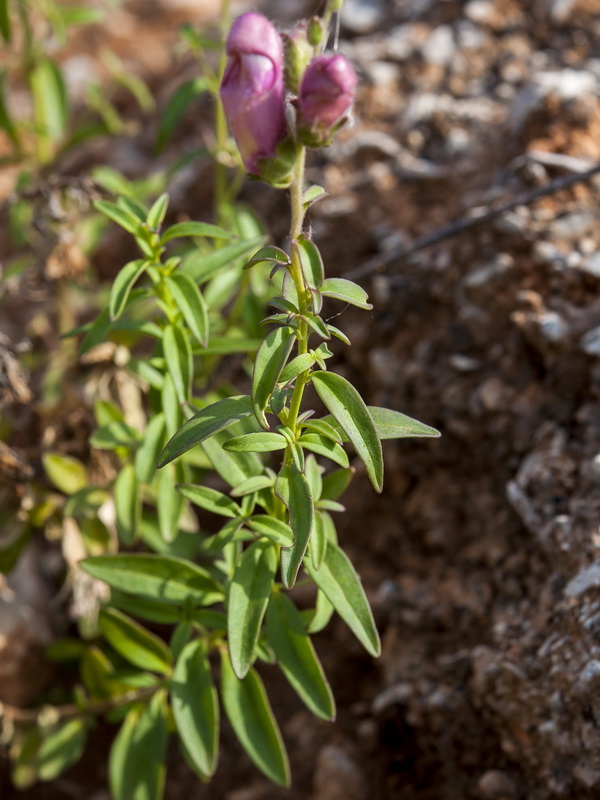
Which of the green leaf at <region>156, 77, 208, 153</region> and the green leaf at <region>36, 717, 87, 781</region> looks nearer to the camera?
the green leaf at <region>36, 717, 87, 781</region>

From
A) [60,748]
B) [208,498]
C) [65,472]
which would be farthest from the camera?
[65,472]

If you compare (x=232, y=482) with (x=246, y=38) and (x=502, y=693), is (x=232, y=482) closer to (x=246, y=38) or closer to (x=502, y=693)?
(x=502, y=693)

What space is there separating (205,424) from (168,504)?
2.02 feet

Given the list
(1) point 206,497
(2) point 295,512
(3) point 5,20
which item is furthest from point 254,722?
(3) point 5,20

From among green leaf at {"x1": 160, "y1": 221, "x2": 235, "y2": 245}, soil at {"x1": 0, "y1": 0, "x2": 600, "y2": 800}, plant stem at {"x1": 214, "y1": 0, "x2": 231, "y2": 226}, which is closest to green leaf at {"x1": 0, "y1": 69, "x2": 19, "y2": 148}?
plant stem at {"x1": 214, "y1": 0, "x2": 231, "y2": 226}

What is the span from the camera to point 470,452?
236 cm

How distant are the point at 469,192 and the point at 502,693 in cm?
173

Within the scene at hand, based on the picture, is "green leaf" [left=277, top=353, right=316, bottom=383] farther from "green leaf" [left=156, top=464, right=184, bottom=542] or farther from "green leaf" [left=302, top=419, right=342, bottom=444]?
"green leaf" [left=156, top=464, right=184, bottom=542]

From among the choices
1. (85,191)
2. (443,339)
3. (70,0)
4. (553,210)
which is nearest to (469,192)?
(553,210)

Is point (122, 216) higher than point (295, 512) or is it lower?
higher

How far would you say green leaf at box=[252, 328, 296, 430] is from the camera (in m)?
1.52

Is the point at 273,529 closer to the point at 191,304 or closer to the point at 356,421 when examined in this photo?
the point at 356,421

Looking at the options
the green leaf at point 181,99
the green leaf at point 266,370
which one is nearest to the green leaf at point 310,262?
the green leaf at point 266,370

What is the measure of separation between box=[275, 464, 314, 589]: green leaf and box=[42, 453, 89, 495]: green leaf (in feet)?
3.31
